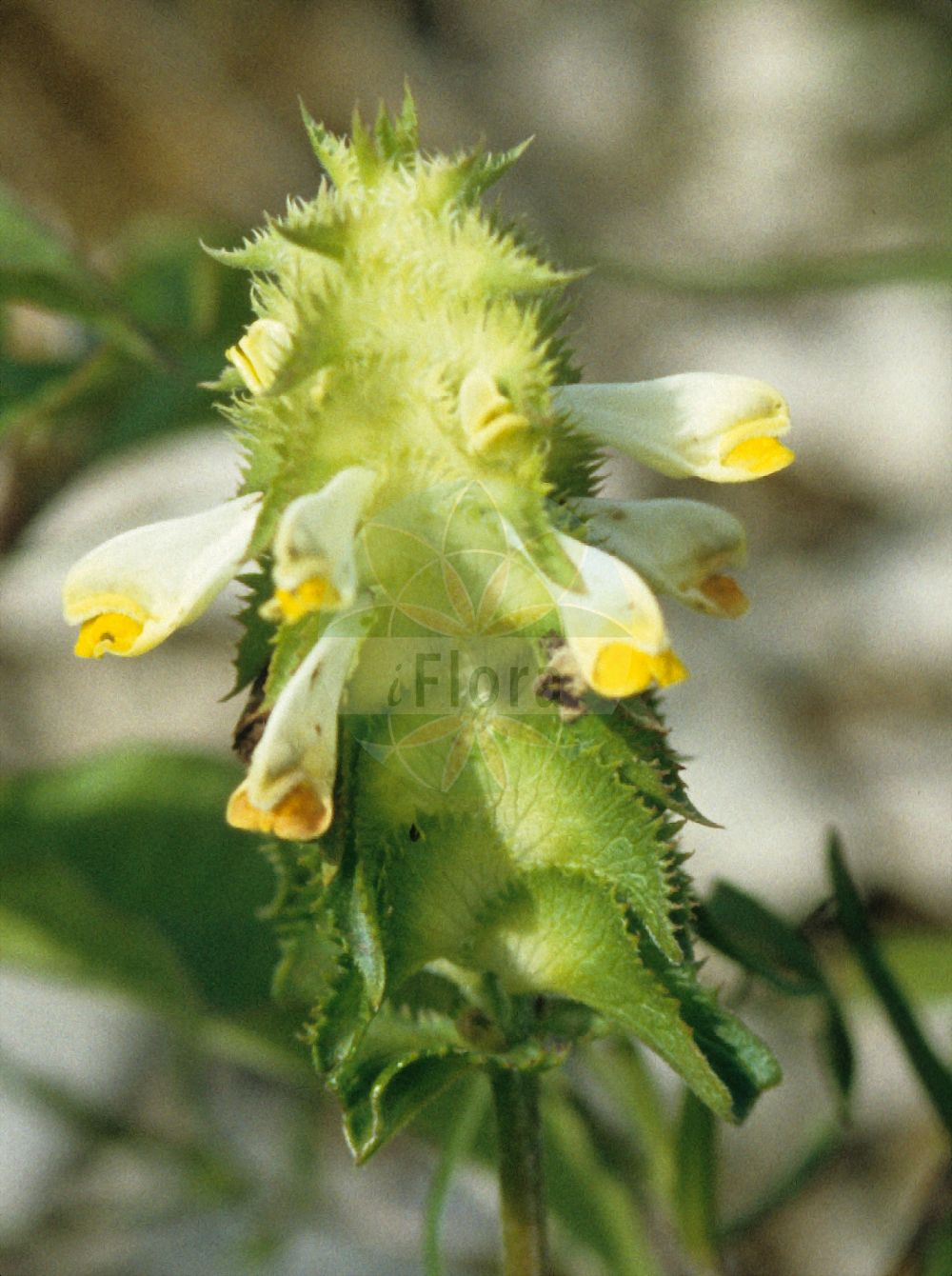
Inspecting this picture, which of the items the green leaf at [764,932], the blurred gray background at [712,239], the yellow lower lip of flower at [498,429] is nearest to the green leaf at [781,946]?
the green leaf at [764,932]

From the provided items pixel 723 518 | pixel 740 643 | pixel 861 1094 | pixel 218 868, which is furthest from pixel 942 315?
pixel 723 518

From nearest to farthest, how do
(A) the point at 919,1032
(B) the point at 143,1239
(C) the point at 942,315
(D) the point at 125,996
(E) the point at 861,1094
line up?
1. (A) the point at 919,1032
2. (D) the point at 125,996
3. (B) the point at 143,1239
4. (E) the point at 861,1094
5. (C) the point at 942,315

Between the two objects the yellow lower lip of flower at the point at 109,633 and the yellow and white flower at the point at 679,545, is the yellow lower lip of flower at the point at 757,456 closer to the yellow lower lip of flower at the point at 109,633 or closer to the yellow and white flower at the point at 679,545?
the yellow and white flower at the point at 679,545

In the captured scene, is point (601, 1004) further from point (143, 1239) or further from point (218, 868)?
point (143, 1239)

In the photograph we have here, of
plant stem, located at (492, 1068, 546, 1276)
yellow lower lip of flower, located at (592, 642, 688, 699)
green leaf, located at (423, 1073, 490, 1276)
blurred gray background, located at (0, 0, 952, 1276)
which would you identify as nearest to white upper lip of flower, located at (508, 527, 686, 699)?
yellow lower lip of flower, located at (592, 642, 688, 699)

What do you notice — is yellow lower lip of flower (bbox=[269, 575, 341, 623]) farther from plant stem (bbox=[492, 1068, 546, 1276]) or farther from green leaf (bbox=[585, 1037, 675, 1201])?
green leaf (bbox=[585, 1037, 675, 1201])

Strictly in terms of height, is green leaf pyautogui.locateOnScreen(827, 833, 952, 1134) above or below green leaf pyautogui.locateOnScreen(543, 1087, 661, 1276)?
above
